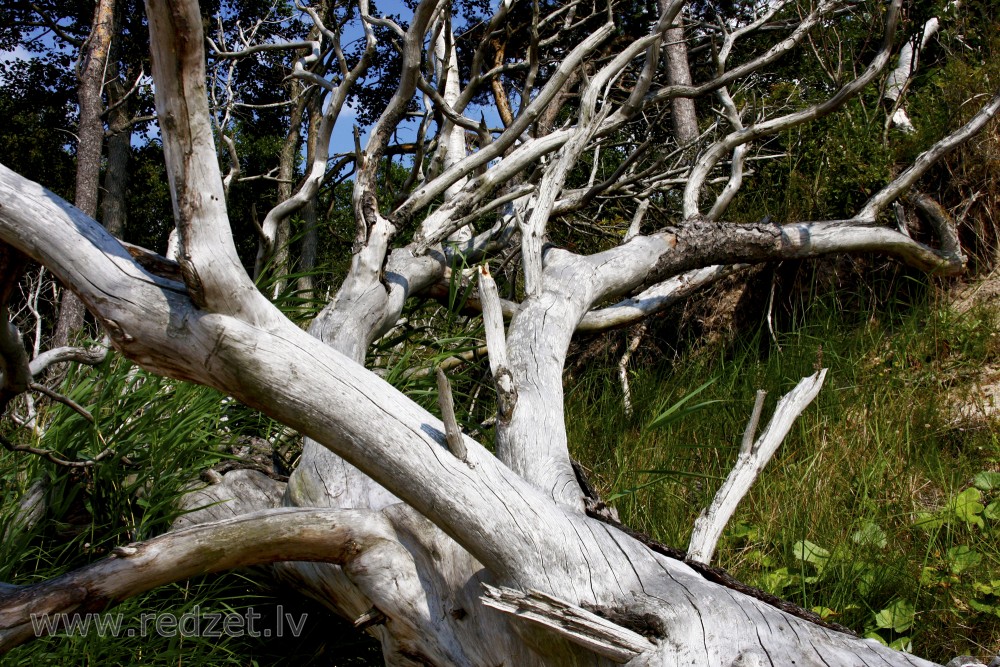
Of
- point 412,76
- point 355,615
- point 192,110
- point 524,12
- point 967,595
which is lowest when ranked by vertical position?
point 967,595

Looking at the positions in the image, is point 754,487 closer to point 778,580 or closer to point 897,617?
point 778,580

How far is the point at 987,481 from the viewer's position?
3.08 m

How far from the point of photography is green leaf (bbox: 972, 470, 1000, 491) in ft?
10.1

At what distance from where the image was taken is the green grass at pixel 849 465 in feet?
8.78

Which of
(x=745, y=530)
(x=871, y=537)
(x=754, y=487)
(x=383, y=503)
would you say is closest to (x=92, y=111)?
(x=383, y=503)

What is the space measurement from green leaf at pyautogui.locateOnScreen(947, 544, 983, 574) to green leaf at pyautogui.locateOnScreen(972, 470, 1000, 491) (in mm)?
440

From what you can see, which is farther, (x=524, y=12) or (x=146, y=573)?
(x=524, y=12)

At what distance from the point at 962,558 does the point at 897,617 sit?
1.20 ft

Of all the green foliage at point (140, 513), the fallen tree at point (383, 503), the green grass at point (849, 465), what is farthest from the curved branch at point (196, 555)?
the green grass at point (849, 465)

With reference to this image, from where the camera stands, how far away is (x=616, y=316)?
4133 mm

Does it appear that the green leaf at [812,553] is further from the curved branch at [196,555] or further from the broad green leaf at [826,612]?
the curved branch at [196,555]

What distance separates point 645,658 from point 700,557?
2.27 ft

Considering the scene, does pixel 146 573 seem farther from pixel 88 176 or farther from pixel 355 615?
pixel 88 176

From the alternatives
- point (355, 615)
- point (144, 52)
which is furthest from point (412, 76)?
point (144, 52)
